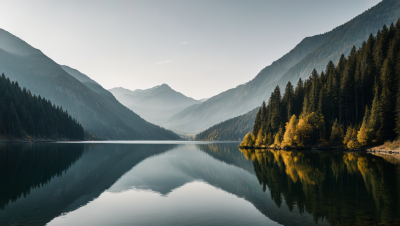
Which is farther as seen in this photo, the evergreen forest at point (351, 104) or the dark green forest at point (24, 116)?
the dark green forest at point (24, 116)

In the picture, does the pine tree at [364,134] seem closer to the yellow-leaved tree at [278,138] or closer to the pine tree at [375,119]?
the pine tree at [375,119]

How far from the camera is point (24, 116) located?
523ft

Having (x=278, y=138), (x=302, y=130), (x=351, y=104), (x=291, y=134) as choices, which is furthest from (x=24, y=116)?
(x=351, y=104)

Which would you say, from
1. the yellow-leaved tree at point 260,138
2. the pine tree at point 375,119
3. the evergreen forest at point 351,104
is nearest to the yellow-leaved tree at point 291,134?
the evergreen forest at point 351,104

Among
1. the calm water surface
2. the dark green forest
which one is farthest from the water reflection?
the dark green forest

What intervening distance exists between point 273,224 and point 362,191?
1387cm

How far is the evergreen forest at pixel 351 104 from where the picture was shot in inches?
3095

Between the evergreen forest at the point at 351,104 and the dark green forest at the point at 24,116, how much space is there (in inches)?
5773

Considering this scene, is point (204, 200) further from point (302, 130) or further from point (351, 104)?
point (351, 104)

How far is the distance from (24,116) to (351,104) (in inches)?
7215

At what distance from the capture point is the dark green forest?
14712 centimetres

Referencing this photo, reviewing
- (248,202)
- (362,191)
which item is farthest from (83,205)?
(362,191)

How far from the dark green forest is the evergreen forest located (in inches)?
5773

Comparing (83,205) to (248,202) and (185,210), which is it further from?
(248,202)
